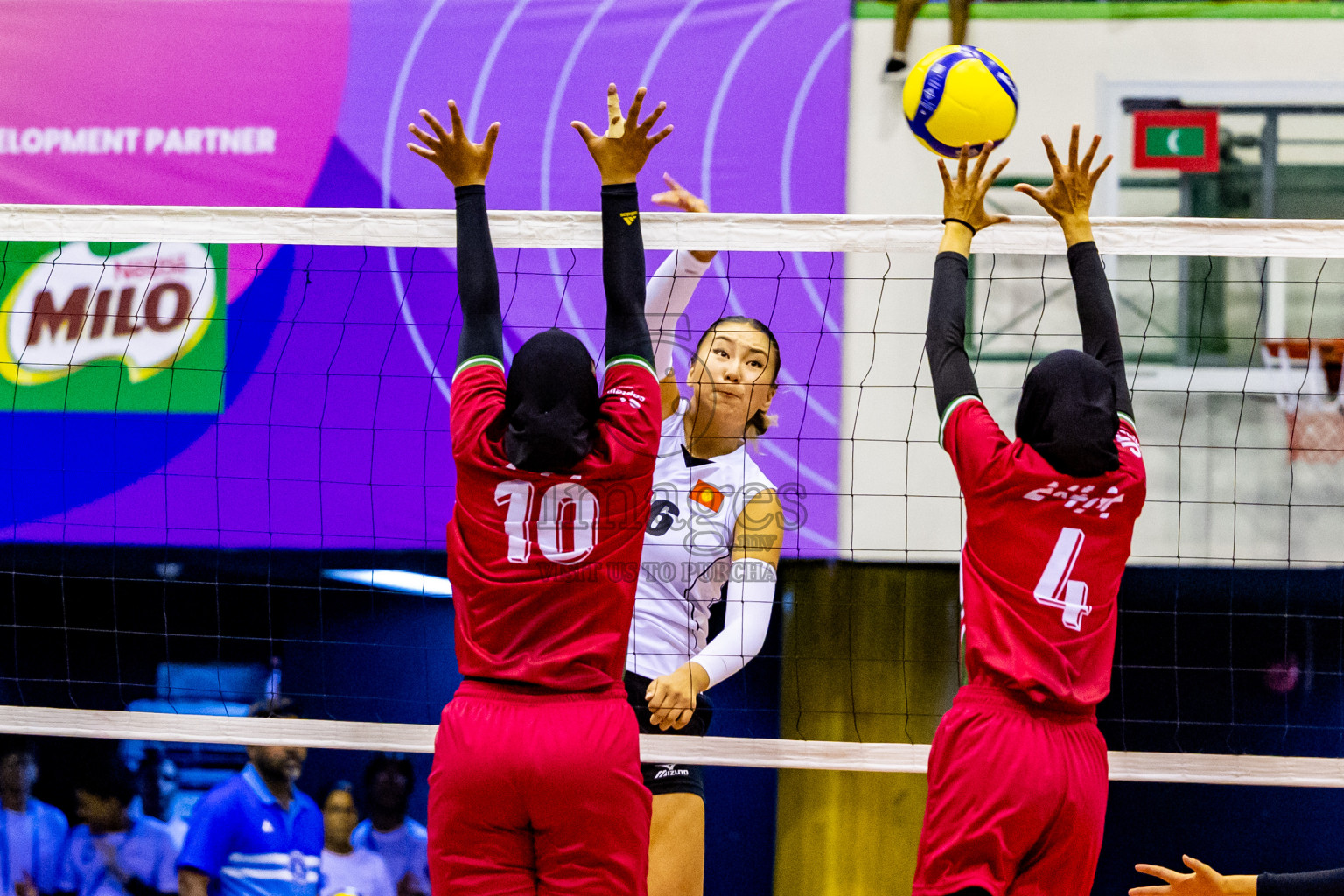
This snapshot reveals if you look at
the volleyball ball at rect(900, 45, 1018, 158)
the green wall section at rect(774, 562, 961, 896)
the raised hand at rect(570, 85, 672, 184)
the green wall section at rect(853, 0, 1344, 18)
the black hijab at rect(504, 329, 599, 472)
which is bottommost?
the green wall section at rect(774, 562, 961, 896)

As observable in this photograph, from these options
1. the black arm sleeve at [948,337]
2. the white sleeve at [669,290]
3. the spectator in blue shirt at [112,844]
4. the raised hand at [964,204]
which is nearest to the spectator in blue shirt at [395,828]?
the spectator in blue shirt at [112,844]

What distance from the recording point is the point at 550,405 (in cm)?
212

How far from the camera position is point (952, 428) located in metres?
2.35

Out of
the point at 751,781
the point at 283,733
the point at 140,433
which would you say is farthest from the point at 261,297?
the point at 751,781

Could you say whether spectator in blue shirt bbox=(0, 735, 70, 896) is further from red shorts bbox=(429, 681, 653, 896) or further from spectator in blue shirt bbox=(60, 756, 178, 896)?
red shorts bbox=(429, 681, 653, 896)

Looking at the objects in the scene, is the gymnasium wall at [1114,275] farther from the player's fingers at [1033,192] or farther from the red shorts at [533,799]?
the red shorts at [533,799]

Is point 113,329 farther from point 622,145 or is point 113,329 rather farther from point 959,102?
point 959,102

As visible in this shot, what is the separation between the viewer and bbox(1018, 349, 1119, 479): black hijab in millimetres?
2215

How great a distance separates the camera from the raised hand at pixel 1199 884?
106 inches

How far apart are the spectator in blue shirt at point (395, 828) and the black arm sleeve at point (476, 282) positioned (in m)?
3.04

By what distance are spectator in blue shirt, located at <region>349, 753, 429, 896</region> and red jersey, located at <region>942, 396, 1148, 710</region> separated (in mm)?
3316

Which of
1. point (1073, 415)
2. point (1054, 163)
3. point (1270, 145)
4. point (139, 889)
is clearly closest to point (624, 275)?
point (1073, 415)

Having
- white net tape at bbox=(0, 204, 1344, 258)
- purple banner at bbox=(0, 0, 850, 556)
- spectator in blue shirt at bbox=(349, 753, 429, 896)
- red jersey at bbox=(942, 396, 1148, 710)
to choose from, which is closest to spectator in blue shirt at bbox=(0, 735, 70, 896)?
purple banner at bbox=(0, 0, 850, 556)

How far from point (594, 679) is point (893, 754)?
5.52 feet
